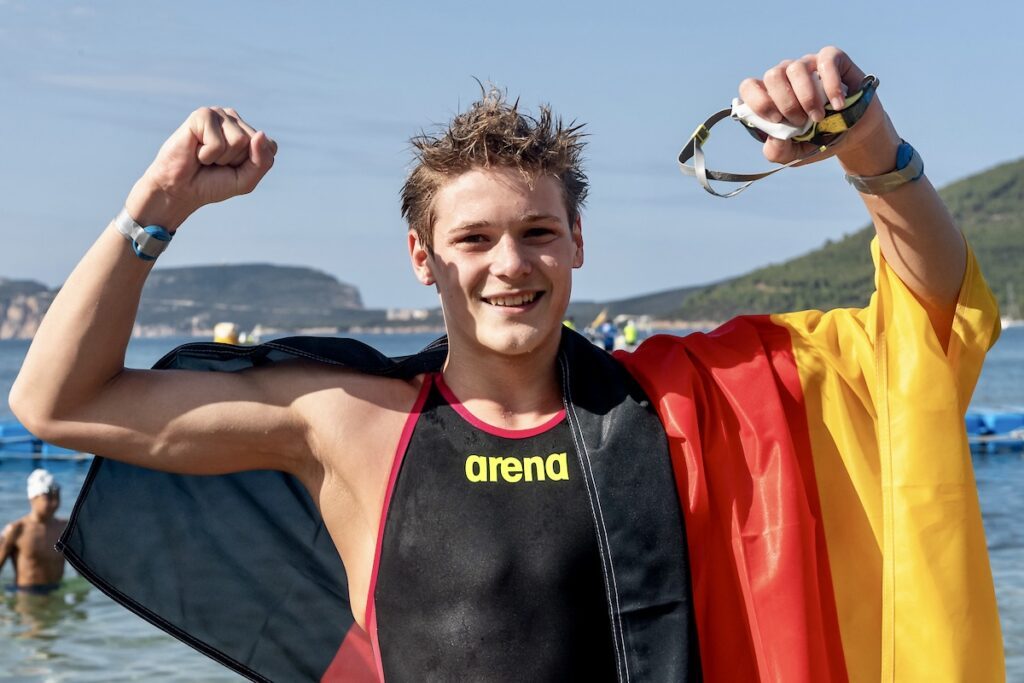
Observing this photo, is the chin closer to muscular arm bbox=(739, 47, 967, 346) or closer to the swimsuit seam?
the swimsuit seam

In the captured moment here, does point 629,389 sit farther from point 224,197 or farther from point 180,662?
point 180,662

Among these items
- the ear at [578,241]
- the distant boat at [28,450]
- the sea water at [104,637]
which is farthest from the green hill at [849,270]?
the ear at [578,241]

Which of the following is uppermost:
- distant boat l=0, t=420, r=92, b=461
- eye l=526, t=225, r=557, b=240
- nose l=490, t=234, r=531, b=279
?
distant boat l=0, t=420, r=92, b=461

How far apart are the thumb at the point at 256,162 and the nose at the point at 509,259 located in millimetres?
523

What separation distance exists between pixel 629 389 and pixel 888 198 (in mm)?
706

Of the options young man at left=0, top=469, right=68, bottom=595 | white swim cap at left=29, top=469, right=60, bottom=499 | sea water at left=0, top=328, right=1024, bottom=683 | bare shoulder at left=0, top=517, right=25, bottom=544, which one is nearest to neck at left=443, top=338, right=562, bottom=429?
sea water at left=0, top=328, right=1024, bottom=683

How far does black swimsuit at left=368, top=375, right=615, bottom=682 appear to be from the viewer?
265 centimetres

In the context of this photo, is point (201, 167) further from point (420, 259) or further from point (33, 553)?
point (33, 553)

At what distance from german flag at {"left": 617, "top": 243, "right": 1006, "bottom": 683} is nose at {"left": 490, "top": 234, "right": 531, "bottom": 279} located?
1.36 feet

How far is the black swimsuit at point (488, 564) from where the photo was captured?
2.65m

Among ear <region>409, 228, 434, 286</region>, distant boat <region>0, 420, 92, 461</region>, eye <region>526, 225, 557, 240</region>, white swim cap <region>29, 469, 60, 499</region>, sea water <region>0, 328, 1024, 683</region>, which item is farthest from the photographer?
distant boat <region>0, 420, 92, 461</region>

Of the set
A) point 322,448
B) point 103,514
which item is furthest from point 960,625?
point 103,514

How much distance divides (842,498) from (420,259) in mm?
1120

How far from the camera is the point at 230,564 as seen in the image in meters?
3.08
